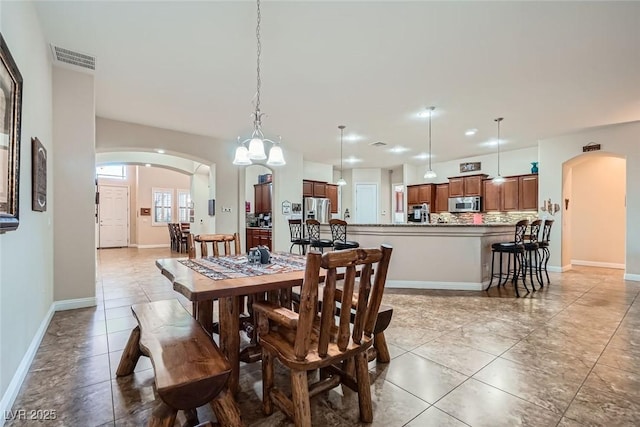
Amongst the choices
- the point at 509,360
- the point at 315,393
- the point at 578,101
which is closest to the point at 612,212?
the point at 578,101

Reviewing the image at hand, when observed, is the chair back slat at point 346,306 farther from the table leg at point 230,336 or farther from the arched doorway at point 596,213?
the arched doorway at point 596,213

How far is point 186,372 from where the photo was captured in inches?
50.6

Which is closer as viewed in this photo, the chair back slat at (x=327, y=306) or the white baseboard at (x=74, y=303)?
the chair back slat at (x=327, y=306)

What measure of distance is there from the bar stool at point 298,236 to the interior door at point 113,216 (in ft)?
27.2

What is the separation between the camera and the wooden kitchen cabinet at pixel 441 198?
8453 millimetres

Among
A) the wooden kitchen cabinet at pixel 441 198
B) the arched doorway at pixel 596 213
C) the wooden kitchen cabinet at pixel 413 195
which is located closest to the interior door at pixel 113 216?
the wooden kitchen cabinet at pixel 413 195

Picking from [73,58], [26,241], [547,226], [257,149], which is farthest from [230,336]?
[547,226]

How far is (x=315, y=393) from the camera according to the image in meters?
1.65

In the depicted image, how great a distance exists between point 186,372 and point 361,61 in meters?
3.18

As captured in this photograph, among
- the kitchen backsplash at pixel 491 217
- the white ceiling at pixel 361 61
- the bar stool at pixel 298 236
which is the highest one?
the white ceiling at pixel 361 61

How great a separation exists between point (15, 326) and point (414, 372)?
263 cm

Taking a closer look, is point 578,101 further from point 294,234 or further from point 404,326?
point 294,234

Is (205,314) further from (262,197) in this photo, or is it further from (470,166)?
(470,166)

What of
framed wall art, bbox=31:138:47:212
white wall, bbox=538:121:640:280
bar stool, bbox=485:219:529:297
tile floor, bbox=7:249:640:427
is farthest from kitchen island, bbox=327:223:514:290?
framed wall art, bbox=31:138:47:212
